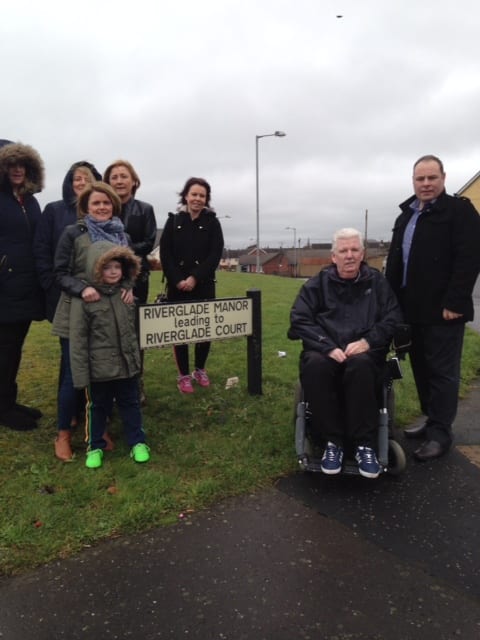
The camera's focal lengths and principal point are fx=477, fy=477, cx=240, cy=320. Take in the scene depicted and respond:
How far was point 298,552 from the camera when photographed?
245cm

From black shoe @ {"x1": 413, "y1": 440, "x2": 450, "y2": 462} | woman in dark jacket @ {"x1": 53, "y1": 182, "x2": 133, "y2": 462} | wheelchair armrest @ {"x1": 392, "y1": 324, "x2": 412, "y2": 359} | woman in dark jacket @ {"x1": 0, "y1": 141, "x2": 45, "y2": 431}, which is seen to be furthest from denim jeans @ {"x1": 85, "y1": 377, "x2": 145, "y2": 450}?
black shoe @ {"x1": 413, "y1": 440, "x2": 450, "y2": 462}

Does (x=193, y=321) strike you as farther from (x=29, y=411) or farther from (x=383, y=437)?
(x=383, y=437)

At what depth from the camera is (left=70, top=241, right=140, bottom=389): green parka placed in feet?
10.5

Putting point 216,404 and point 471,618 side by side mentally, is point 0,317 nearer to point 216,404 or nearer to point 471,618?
point 216,404

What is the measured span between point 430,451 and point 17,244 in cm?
352

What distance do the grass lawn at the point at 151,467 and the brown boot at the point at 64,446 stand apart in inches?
2.1

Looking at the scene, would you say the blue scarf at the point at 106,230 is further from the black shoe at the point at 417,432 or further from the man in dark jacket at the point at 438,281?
the black shoe at the point at 417,432

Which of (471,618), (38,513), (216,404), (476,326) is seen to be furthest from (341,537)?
(476,326)

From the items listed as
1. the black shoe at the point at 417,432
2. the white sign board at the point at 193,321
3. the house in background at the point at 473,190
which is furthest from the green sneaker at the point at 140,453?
the house in background at the point at 473,190

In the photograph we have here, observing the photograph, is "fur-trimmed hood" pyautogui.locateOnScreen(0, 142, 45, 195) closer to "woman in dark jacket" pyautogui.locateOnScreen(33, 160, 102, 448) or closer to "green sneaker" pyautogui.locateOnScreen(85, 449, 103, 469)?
"woman in dark jacket" pyautogui.locateOnScreen(33, 160, 102, 448)

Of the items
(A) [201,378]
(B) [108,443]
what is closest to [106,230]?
(B) [108,443]

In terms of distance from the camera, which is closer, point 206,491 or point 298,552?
point 298,552

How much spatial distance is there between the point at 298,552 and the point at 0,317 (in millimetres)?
2795

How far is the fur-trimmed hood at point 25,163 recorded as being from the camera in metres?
3.60
